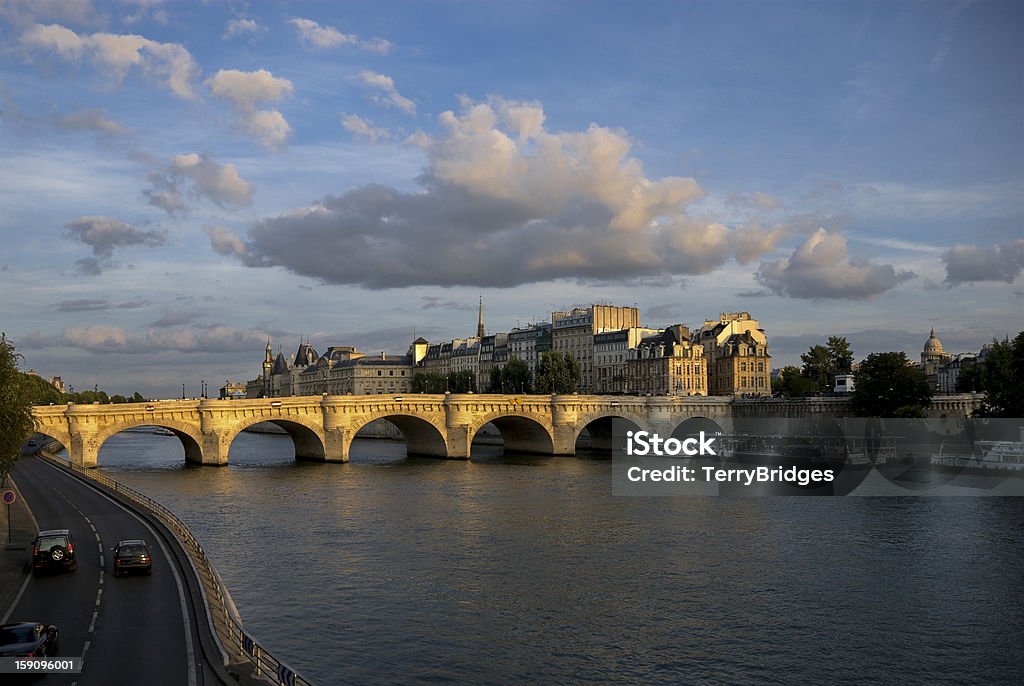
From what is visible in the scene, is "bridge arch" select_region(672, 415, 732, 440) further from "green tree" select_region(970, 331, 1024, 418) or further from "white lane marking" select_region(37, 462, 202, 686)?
"white lane marking" select_region(37, 462, 202, 686)

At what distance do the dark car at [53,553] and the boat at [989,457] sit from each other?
223ft

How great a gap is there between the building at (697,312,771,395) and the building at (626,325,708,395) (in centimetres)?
334

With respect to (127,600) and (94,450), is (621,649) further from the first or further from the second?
(94,450)

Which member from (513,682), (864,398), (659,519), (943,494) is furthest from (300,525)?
(864,398)


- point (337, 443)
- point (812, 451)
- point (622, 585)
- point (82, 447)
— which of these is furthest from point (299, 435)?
point (622, 585)

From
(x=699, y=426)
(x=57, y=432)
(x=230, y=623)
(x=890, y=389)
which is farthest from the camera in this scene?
(x=699, y=426)

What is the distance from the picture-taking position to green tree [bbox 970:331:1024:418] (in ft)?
262

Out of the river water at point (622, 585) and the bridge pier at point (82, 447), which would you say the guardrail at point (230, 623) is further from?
the bridge pier at point (82, 447)

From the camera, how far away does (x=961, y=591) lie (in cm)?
3412

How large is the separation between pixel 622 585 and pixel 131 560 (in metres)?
17.9

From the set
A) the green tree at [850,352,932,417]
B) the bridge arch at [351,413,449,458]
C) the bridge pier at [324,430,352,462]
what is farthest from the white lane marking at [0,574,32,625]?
the green tree at [850,352,932,417]

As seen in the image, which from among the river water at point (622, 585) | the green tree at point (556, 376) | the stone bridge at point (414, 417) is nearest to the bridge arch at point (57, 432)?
the stone bridge at point (414, 417)

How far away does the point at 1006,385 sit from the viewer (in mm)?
82750

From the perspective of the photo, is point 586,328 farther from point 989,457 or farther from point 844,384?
point 989,457
